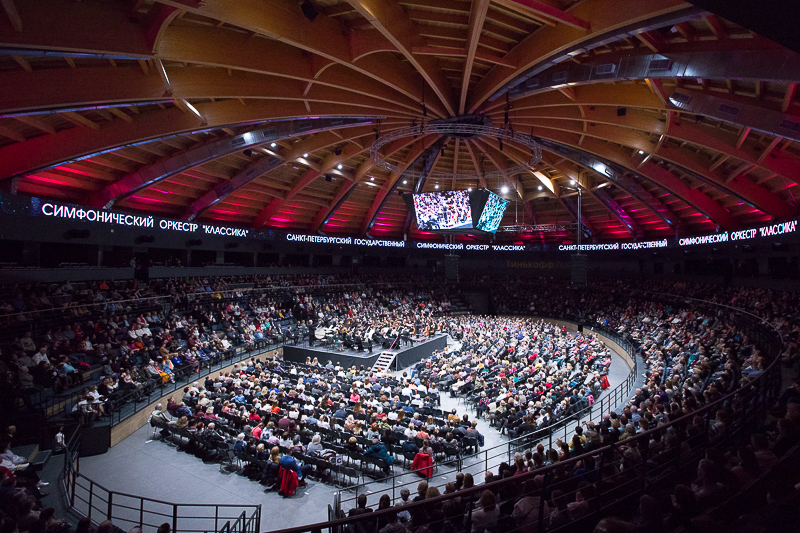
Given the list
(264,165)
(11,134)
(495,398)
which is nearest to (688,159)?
(495,398)

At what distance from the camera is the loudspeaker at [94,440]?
11312mm

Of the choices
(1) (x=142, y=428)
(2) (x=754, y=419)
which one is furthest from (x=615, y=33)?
(1) (x=142, y=428)

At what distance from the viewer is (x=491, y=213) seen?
23312 mm

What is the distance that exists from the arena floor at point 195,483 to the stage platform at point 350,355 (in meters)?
9.88

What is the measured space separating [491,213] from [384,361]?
32.8 ft

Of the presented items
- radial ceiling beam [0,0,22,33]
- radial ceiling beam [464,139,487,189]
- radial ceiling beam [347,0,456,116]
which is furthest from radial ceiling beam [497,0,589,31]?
radial ceiling beam [464,139,487,189]

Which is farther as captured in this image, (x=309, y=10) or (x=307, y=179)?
(x=307, y=179)

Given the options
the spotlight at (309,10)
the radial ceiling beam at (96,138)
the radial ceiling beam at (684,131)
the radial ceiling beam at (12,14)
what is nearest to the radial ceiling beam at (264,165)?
the radial ceiling beam at (96,138)

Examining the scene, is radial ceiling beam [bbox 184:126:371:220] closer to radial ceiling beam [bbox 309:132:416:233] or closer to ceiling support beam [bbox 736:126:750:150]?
radial ceiling beam [bbox 309:132:416:233]

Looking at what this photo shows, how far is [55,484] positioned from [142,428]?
5.07 meters

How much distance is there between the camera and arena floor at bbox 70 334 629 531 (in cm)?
895

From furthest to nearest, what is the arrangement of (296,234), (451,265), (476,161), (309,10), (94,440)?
(296,234)
(451,265)
(476,161)
(94,440)
(309,10)

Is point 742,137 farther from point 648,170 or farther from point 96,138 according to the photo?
point 96,138

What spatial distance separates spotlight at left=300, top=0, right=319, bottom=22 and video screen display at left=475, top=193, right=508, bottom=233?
14318mm
